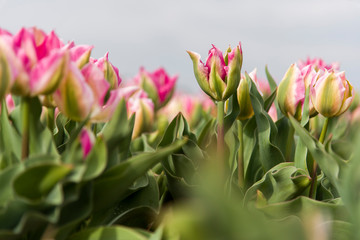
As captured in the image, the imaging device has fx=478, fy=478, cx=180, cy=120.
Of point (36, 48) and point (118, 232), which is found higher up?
point (36, 48)

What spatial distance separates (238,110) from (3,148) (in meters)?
0.50

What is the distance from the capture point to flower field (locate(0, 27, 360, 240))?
31 cm

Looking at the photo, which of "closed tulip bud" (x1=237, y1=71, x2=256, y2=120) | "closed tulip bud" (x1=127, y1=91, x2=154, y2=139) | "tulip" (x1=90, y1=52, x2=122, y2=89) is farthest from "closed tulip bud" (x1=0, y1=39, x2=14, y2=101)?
"closed tulip bud" (x1=127, y1=91, x2=154, y2=139)

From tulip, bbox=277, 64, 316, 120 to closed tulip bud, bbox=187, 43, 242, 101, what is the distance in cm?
12

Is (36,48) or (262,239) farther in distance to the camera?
(36,48)

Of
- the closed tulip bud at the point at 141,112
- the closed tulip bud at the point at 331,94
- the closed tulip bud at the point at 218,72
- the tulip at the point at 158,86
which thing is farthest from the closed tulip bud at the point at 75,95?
the tulip at the point at 158,86

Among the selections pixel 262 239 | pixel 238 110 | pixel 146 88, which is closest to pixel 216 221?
pixel 262 239

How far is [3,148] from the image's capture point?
60 centimetres

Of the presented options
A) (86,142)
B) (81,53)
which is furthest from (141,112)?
(86,142)

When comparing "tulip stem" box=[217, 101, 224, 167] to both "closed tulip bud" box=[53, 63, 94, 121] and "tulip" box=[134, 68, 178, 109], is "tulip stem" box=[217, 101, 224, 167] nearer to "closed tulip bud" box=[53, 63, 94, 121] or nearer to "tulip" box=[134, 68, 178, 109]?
"closed tulip bud" box=[53, 63, 94, 121]

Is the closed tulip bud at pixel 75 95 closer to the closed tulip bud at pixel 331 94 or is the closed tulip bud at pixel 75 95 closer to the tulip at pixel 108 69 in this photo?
the tulip at pixel 108 69

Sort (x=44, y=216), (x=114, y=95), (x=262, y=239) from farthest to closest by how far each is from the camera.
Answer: (x=114, y=95), (x=44, y=216), (x=262, y=239)

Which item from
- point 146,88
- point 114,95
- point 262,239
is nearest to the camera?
point 262,239

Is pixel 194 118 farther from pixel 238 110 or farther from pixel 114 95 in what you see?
pixel 114 95
